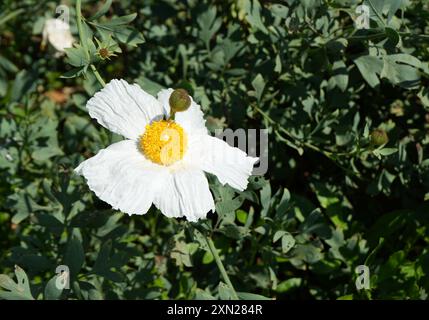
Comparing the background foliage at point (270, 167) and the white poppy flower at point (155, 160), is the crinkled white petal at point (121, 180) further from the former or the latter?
the background foliage at point (270, 167)

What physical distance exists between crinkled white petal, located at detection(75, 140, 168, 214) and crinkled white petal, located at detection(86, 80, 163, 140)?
8cm

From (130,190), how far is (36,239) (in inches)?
24.5

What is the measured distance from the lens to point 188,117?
1568 mm

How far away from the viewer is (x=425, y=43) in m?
1.80

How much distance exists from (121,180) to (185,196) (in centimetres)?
14

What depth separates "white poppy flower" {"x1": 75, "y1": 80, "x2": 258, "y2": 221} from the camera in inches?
53.1

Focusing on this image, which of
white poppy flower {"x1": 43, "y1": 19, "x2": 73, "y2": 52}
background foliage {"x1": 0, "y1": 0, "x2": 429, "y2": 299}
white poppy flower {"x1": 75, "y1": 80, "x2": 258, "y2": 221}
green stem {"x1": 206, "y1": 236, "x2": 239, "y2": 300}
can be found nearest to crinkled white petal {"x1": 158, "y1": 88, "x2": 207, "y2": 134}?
white poppy flower {"x1": 75, "y1": 80, "x2": 258, "y2": 221}

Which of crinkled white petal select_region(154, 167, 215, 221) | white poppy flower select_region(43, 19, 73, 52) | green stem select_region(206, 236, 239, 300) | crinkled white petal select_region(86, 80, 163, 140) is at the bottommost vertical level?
green stem select_region(206, 236, 239, 300)

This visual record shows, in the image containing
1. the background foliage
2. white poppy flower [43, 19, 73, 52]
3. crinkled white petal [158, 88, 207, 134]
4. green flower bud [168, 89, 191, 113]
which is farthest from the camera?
white poppy flower [43, 19, 73, 52]

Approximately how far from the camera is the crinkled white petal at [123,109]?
146cm

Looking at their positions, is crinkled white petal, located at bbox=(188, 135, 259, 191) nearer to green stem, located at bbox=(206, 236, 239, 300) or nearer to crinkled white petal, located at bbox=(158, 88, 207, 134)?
crinkled white petal, located at bbox=(158, 88, 207, 134)

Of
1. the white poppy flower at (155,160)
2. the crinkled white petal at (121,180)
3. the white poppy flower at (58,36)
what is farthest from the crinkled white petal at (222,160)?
the white poppy flower at (58,36)

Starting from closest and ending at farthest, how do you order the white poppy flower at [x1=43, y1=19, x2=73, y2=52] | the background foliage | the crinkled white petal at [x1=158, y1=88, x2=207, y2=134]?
the crinkled white petal at [x1=158, y1=88, x2=207, y2=134], the background foliage, the white poppy flower at [x1=43, y1=19, x2=73, y2=52]

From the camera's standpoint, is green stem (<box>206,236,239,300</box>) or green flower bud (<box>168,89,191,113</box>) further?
green stem (<box>206,236,239,300</box>)
